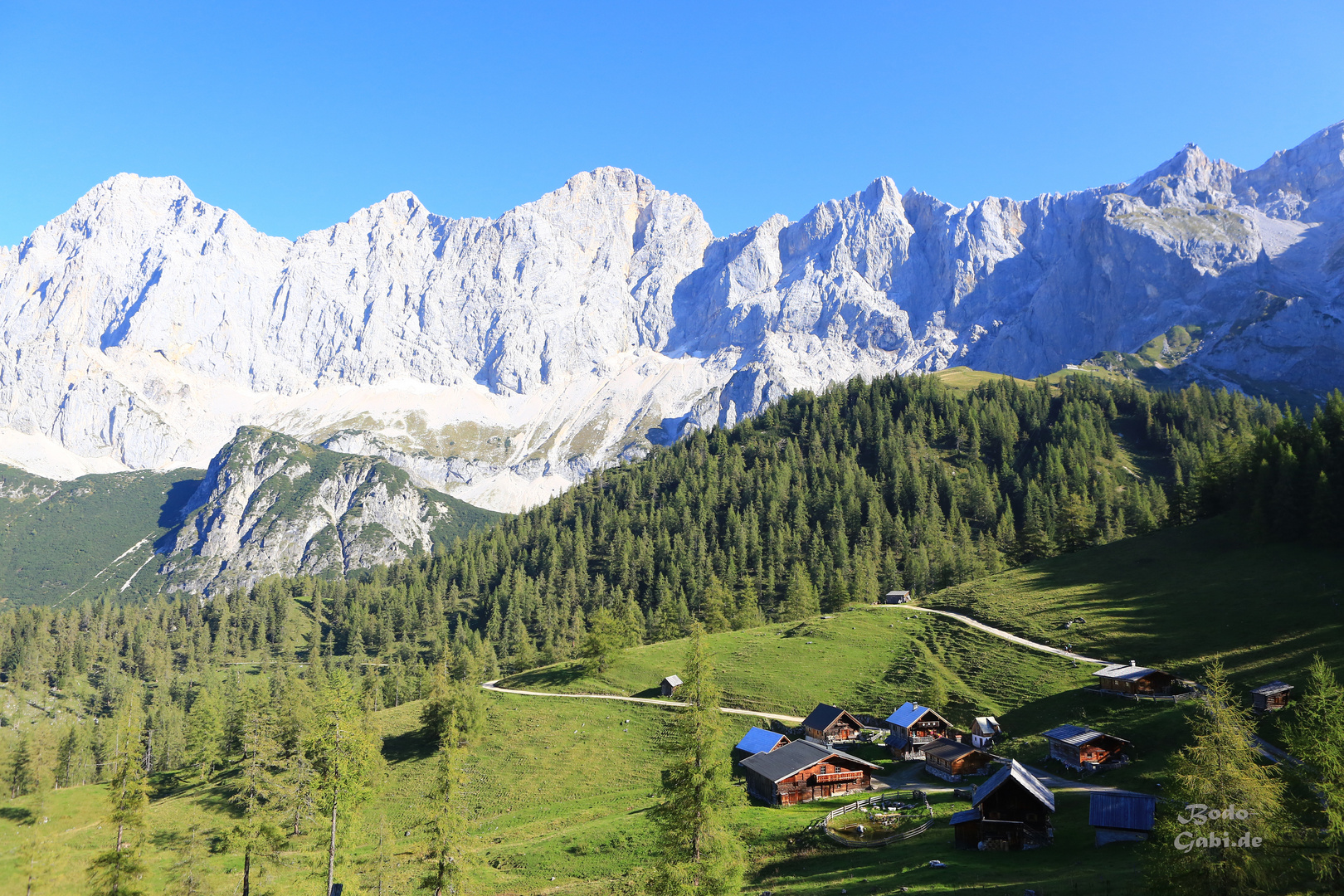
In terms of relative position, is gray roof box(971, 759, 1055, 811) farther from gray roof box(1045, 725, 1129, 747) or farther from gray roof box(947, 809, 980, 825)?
gray roof box(1045, 725, 1129, 747)

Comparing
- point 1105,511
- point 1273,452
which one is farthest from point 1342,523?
point 1105,511

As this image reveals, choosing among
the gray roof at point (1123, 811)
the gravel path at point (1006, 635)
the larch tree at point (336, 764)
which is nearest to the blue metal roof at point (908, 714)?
the gravel path at point (1006, 635)

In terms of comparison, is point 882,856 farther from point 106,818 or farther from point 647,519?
point 647,519

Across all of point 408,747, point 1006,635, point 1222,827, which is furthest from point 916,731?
point 408,747

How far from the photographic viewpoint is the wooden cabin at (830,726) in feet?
234

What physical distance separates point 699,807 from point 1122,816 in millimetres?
25829

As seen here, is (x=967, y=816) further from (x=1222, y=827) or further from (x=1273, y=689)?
(x=1273, y=689)

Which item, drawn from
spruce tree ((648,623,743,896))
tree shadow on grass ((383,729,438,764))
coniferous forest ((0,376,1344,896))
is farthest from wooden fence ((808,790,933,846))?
tree shadow on grass ((383,729,438,764))

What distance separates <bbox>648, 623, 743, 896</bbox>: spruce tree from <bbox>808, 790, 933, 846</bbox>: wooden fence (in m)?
16.5

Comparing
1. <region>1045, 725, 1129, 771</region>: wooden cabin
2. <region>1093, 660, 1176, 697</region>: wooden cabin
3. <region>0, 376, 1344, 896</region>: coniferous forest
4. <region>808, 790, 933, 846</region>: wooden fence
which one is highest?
<region>0, 376, 1344, 896</region>: coniferous forest

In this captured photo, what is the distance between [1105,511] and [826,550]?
2244 inches

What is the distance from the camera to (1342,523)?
84.2 m

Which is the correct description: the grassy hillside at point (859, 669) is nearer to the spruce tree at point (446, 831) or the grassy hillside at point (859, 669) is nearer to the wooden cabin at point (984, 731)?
the wooden cabin at point (984, 731)

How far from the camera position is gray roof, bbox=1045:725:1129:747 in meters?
56.5
